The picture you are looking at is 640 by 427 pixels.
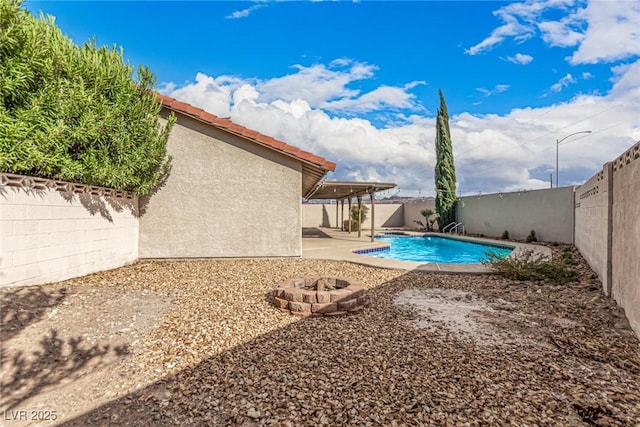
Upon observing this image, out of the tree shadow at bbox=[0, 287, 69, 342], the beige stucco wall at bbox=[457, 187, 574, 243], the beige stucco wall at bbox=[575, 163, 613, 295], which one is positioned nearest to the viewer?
the tree shadow at bbox=[0, 287, 69, 342]

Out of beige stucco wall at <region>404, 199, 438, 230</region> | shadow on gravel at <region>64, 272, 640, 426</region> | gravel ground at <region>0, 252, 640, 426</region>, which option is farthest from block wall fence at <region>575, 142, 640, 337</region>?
beige stucco wall at <region>404, 199, 438, 230</region>

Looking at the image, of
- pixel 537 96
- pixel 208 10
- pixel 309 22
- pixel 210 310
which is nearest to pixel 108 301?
pixel 210 310

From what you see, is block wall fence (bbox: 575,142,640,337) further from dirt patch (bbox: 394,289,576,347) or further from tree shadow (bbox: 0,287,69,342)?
tree shadow (bbox: 0,287,69,342)

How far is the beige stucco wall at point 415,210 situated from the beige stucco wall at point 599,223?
16.3 meters

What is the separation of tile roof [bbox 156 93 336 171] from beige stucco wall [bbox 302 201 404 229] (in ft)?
60.3

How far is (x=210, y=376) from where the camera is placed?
3.81 metres

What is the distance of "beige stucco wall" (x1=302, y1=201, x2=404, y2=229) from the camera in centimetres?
3036

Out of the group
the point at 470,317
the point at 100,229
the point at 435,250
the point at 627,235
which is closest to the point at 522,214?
the point at 435,250

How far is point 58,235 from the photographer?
24.7 ft

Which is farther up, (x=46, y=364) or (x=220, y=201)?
(x=220, y=201)

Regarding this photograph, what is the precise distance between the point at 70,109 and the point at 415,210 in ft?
89.0

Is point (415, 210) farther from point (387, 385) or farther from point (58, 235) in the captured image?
point (387, 385)

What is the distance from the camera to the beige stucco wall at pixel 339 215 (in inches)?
1195

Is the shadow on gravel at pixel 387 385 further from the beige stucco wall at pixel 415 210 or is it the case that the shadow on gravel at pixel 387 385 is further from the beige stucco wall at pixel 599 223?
the beige stucco wall at pixel 415 210
